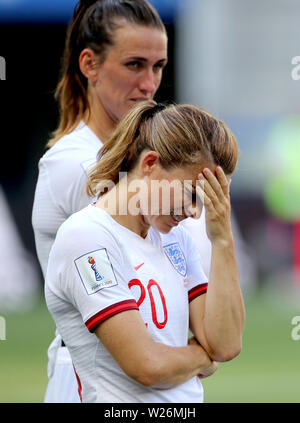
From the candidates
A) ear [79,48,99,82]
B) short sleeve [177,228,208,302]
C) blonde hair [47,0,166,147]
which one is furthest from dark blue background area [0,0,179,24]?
short sleeve [177,228,208,302]

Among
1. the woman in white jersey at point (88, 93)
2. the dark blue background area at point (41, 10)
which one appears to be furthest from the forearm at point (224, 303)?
the dark blue background area at point (41, 10)

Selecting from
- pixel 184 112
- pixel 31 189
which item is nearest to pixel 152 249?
pixel 184 112

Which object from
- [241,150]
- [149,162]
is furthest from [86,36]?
[241,150]

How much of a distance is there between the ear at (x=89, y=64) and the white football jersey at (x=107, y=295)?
3.19ft

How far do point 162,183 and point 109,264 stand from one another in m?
0.29

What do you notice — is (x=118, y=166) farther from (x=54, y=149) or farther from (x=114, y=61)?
(x=114, y=61)

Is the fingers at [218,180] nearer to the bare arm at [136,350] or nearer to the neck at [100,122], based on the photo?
the bare arm at [136,350]

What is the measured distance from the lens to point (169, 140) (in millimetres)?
2379

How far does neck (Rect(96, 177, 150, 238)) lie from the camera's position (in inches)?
95.6

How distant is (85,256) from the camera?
7.55 feet

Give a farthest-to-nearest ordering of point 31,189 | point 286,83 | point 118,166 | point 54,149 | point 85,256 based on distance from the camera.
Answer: point 286,83
point 31,189
point 54,149
point 118,166
point 85,256

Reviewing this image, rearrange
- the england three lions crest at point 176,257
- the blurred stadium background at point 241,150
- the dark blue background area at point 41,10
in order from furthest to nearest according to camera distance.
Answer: the dark blue background area at point 41,10 < the blurred stadium background at point 241,150 < the england three lions crest at point 176,257

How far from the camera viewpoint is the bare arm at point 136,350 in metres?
2.23

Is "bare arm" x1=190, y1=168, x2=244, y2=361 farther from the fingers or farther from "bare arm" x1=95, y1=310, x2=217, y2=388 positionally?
"bare arm" x1=95, y1=310, x2=217, y2=388
